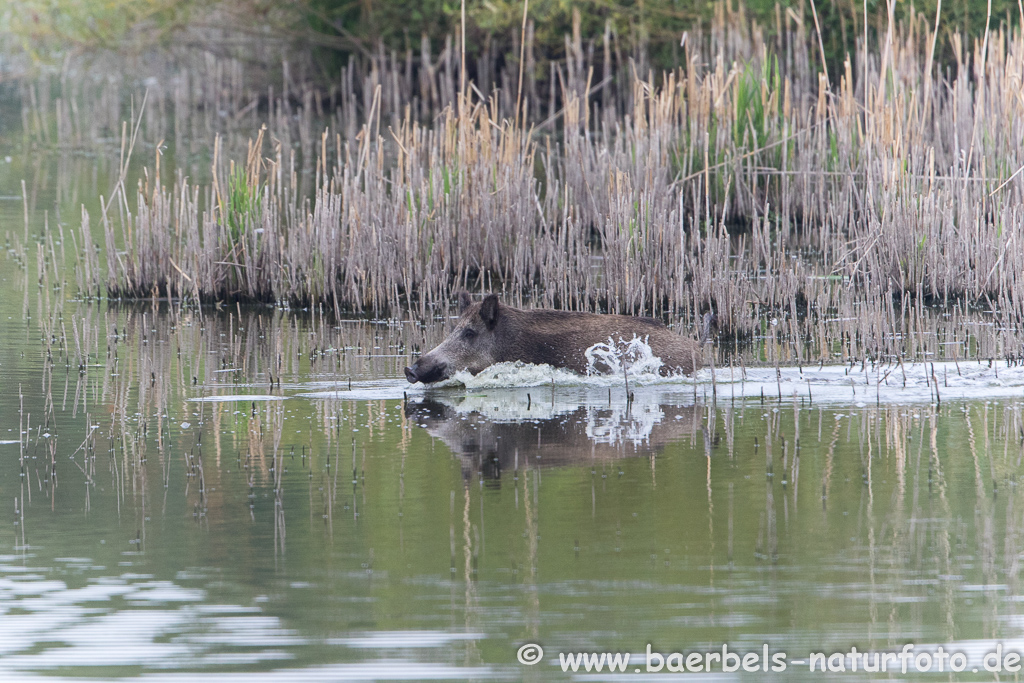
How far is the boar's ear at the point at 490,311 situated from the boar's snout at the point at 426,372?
444mm

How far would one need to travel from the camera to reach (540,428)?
809cm

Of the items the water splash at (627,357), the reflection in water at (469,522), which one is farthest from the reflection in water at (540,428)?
the water splash at (627,357)

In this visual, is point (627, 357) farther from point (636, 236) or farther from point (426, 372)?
point (636, 236)

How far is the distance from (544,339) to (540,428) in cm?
151

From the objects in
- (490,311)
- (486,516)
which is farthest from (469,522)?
(490,311)

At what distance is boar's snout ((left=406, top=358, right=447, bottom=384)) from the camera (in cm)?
889

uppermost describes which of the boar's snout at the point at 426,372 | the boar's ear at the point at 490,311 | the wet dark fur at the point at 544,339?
the boar's ear at the point at 490,311

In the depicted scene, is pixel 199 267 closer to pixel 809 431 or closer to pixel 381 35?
pixel 809 431

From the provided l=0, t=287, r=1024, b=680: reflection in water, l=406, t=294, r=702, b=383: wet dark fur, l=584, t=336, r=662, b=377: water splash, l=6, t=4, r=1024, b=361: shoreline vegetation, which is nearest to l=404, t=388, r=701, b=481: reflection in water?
l=0, t=287, r=1024, b=680: reflection in water

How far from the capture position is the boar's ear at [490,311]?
9.28 meters

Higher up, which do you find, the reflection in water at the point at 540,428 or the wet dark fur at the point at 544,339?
the wet dark fur at the point at 544,339

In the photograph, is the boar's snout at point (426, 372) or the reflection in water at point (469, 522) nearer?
the reflection in water at point (469, 522)

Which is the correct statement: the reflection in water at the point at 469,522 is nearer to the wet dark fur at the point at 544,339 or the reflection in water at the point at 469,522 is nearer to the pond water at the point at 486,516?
the pond water at the point at 486,516

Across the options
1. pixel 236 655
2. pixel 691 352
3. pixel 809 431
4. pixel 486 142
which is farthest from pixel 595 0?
pixel 236 655
